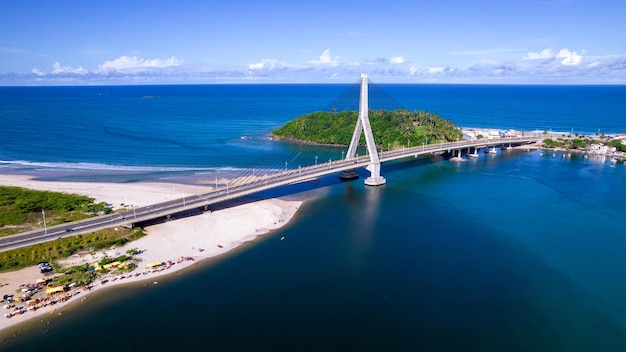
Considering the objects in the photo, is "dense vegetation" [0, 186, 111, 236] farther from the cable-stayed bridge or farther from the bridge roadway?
the cable-stayed bridge

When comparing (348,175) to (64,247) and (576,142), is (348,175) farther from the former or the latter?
(576,142)

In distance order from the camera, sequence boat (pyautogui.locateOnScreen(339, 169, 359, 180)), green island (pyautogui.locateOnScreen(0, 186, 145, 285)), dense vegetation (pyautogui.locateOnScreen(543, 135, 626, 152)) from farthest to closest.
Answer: dense vegetation (pyautogui.locateOnScreen(543, 135, 626, 152)), boat (pyautogui.locateOnScreen(339, 169, 359, 180)), green island (pyautogui.locateOnScreen(0, 186, 145, 285))

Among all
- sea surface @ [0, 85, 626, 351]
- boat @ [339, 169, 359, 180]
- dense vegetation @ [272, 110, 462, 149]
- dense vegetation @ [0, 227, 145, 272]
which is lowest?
sea surface @ [0, 85, 626, 351]

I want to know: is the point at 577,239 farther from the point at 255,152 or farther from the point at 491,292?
the point at 255,152

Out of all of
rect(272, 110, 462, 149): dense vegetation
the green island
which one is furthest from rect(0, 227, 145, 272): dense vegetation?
rect(272, 110, 462, 149): dense vegetation

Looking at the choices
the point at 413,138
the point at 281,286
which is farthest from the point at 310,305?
the point at 413,138
